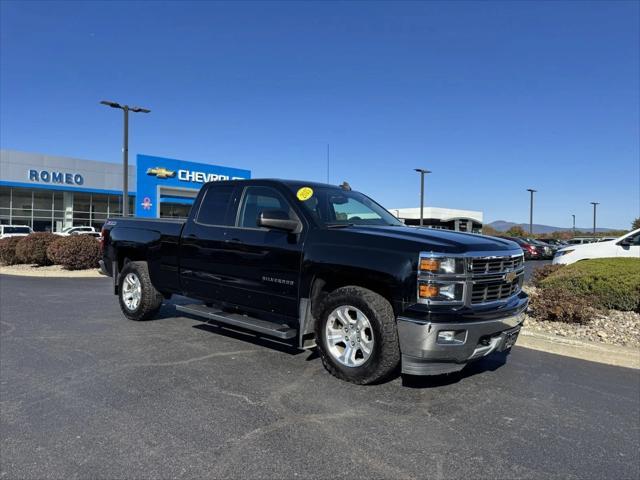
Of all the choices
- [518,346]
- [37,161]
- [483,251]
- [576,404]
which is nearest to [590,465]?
[576,404]

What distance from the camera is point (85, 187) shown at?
37969 millimetres

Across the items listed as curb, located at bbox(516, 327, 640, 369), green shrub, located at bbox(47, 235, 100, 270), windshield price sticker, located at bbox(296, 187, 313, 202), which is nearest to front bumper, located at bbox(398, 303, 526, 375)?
windshield price sticker, located at bbox(296, 187, 313, 202)

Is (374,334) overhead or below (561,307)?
overhead

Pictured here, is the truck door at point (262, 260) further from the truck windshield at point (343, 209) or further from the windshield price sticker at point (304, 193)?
the truck windshield at point (343, 209)

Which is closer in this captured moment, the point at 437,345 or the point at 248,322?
the point at 437,345

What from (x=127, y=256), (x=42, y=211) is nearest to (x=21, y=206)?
(x=42, y=211)

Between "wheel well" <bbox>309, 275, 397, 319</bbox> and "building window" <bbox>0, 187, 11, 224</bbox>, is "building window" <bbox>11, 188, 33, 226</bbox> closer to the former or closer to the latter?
"building window" <bbox>0, 187, 11, 224</bbox>

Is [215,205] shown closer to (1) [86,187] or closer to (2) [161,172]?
(2) [161,172]

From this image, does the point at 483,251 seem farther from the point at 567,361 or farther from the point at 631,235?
the point at 631,235

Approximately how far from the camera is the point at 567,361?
19.4 feet

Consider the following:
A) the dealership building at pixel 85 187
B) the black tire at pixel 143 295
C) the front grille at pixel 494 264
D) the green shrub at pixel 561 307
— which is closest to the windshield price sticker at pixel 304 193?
the front grille at pixel 494 264

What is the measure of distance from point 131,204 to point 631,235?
39332 mm

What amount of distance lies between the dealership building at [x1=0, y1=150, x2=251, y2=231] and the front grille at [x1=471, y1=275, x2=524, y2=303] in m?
27.1

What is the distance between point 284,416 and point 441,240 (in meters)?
2.02
